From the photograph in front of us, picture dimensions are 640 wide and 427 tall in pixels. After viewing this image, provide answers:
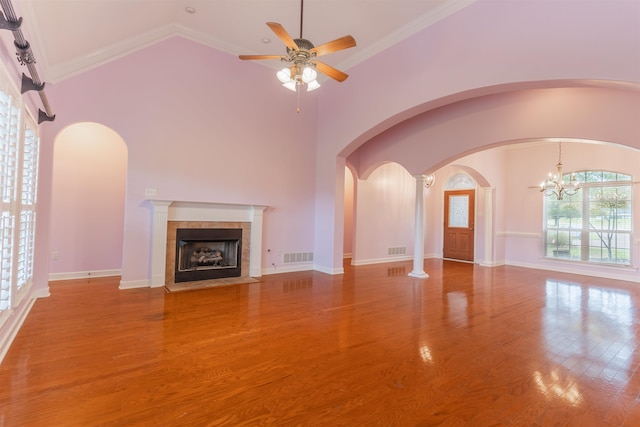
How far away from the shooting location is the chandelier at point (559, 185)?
701 cm

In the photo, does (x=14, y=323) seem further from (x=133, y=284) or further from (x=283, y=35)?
(x=283, y=35)

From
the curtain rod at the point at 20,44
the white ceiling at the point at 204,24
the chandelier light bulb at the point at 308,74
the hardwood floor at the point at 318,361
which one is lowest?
the hardwood floor at the point at 318,361

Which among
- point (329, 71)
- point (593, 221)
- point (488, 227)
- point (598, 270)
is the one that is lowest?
point (598, 270)

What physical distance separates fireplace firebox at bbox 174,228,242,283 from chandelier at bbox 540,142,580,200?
286 inches

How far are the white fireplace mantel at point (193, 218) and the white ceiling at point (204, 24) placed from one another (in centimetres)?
227

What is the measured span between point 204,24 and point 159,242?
12.2ft

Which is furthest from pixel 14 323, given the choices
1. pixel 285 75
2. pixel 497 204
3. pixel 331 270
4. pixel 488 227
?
pixel 497 204

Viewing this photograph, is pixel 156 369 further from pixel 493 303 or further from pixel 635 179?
pixel 635 179

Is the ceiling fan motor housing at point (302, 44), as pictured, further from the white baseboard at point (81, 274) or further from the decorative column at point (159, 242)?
the white baseboard at point (81, 274)

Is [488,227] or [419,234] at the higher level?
[488,227]

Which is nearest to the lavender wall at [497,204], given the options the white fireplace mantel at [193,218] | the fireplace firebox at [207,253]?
the white fireplace mantel at [193,218]

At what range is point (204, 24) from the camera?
16.5 feet

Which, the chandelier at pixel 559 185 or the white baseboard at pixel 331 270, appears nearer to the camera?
the white baseboard at pixel 331 270

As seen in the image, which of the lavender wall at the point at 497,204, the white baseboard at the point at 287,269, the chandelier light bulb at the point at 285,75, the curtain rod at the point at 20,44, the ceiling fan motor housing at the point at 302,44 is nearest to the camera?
the curtain rod at the point at 20,44
